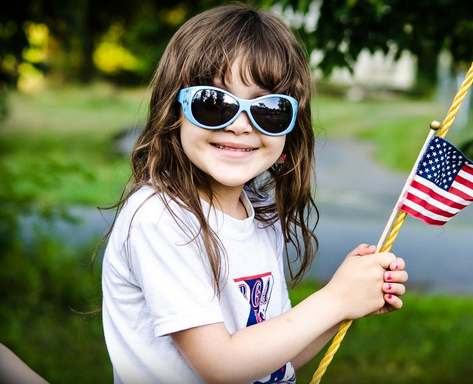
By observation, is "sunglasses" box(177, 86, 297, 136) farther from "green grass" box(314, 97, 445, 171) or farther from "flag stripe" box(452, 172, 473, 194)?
"green grass" box(314, 97, 445, 171)

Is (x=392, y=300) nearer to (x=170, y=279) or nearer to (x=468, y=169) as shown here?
(x=468, y=169)

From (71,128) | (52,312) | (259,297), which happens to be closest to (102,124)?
(71,128)

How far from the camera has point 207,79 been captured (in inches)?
70.9

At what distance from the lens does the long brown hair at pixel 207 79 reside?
1.78 meters

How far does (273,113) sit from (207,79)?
195 millimetres

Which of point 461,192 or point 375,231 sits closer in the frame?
point 461,192

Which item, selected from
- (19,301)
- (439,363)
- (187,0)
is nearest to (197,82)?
(439,363)

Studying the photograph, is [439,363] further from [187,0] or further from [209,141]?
[187,0]

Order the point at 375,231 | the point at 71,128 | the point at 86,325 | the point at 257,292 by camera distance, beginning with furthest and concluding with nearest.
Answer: the point at 71,128 → the point at 375,231 → the point at 86,325 → the point at 257,292

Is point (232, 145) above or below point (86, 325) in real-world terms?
above

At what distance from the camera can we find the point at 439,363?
4.30 m

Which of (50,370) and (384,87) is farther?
(384,87)

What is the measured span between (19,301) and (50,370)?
3.61 ft

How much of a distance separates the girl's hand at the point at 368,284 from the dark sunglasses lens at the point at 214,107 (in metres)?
0.51
